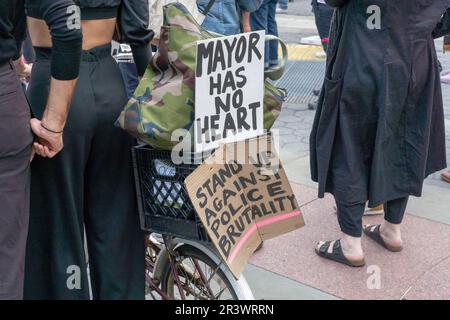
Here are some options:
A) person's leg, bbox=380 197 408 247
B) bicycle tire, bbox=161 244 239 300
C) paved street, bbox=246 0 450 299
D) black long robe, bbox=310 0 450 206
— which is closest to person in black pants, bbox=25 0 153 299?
bicycle tire, bbox=161 244 239 300

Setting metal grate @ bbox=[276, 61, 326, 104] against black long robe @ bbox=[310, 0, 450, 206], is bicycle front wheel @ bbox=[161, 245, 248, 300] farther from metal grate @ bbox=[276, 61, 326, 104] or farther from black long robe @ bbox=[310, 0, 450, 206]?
metal grate @ bbox=[276, 61, 326, 104]

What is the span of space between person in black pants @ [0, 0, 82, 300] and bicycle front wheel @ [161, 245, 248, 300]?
0.73 meters

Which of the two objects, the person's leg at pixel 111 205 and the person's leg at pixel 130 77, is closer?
the person's leg at pixel 111 205

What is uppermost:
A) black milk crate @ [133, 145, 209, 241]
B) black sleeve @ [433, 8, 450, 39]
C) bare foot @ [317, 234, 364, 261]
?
black sleeve @ [433, 8, 450, 39]

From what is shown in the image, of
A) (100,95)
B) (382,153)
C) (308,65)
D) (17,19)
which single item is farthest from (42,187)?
(308,65)

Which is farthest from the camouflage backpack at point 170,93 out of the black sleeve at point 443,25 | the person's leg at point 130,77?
the person's leg at point 130,77

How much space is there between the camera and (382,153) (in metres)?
3.54

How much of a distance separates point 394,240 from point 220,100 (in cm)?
205

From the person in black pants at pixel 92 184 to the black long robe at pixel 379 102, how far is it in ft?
3.90

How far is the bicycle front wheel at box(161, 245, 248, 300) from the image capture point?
2.56 m

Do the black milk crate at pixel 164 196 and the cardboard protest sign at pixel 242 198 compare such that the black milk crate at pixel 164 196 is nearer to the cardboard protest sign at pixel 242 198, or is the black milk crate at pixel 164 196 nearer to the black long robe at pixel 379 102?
the cardboard protest sign at pixel 242 198

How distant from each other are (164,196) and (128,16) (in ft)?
2.51

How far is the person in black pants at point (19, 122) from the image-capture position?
6.90 ft
